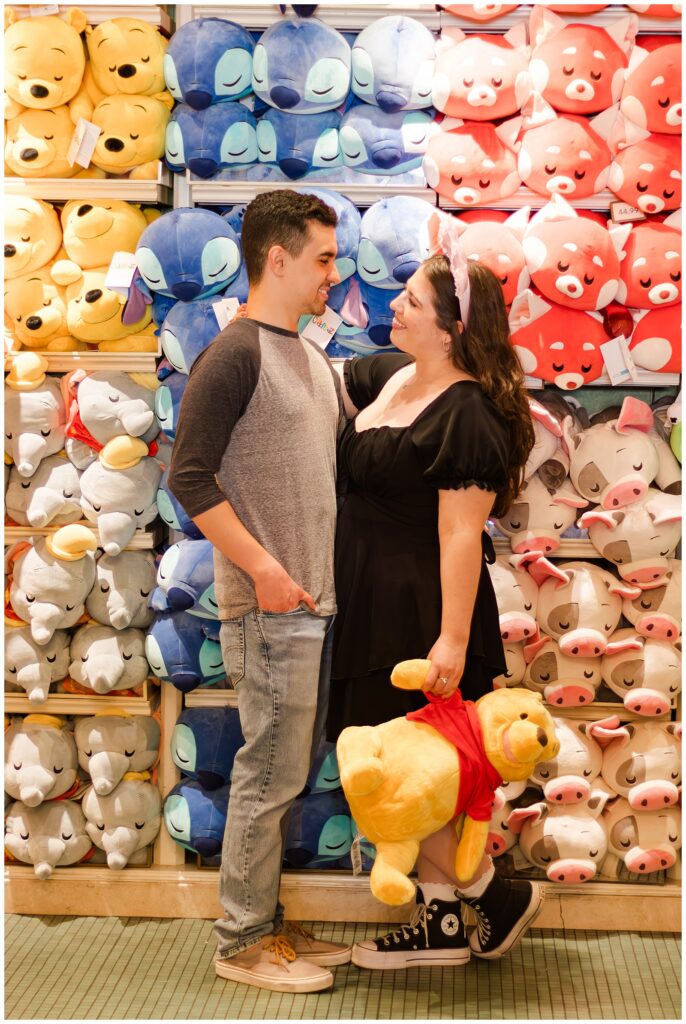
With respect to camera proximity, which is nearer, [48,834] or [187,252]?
[187,252]

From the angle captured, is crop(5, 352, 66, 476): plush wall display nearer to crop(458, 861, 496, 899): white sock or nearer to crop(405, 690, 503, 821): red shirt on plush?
crop(405, 690, 503, 821): red shirt on plush

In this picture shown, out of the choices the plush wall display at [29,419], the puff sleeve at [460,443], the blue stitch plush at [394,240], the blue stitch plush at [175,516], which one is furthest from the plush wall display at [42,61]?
the puff sleeve at [460,443]

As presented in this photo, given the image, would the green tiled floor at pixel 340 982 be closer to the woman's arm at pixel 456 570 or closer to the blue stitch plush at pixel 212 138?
the woman's arm at pixel 456 570

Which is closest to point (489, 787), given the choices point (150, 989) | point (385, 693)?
point (385, 693)

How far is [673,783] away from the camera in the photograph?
2572 millimetres

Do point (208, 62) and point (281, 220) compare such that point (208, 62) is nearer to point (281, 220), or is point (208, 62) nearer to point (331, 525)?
point (281, 220)

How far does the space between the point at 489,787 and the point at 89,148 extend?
161 centimetres

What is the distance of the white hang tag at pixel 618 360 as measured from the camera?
8.23 feet

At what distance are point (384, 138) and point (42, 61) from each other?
0.76m

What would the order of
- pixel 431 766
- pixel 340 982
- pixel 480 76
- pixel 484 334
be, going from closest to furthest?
pixel 431 766
pixel 484 334
pixel 340 982
pixel 480 76

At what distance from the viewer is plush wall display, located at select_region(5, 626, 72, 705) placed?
262cm

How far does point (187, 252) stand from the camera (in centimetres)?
246

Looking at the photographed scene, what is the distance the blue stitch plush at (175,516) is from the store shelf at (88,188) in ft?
2.07

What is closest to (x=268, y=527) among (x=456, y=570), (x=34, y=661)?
(x=456, y=570)
